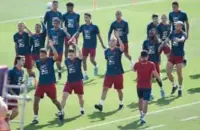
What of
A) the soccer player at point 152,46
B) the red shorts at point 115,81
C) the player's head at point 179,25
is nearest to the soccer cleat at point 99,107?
the red shorts at point 115,81

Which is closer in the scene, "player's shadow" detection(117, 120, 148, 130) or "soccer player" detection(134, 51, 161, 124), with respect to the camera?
"player's shadow" detection(117, 120, 148, 130)

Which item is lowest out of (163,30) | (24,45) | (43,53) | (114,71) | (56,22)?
(114,71)

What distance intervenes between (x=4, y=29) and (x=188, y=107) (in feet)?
40.3

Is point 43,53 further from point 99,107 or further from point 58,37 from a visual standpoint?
point 58,37

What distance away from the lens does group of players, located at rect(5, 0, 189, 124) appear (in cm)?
1852

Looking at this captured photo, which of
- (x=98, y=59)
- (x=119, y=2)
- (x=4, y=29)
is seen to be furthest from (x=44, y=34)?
(x=119, y=2)

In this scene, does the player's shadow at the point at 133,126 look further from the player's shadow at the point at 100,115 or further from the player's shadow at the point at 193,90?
the player's shadow at the point at 193,90

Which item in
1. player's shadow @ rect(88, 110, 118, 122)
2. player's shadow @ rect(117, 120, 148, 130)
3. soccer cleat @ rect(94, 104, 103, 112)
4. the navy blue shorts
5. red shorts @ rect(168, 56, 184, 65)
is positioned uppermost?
red shorts @ rect(168, 56, 184, 65)

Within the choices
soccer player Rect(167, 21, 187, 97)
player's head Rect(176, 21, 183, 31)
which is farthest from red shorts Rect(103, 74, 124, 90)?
player's head Rect(176, 21, 183, 31)

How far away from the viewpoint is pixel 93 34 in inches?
907

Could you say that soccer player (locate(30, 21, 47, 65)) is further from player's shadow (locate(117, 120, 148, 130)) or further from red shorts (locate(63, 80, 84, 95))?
player's shadow (locate(117, 120, 148, 130))

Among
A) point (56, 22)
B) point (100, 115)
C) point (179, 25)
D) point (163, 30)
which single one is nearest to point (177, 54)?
point (179, 25)

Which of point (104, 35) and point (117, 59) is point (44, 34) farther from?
point (104, 35)

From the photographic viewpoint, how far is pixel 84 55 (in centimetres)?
2319
